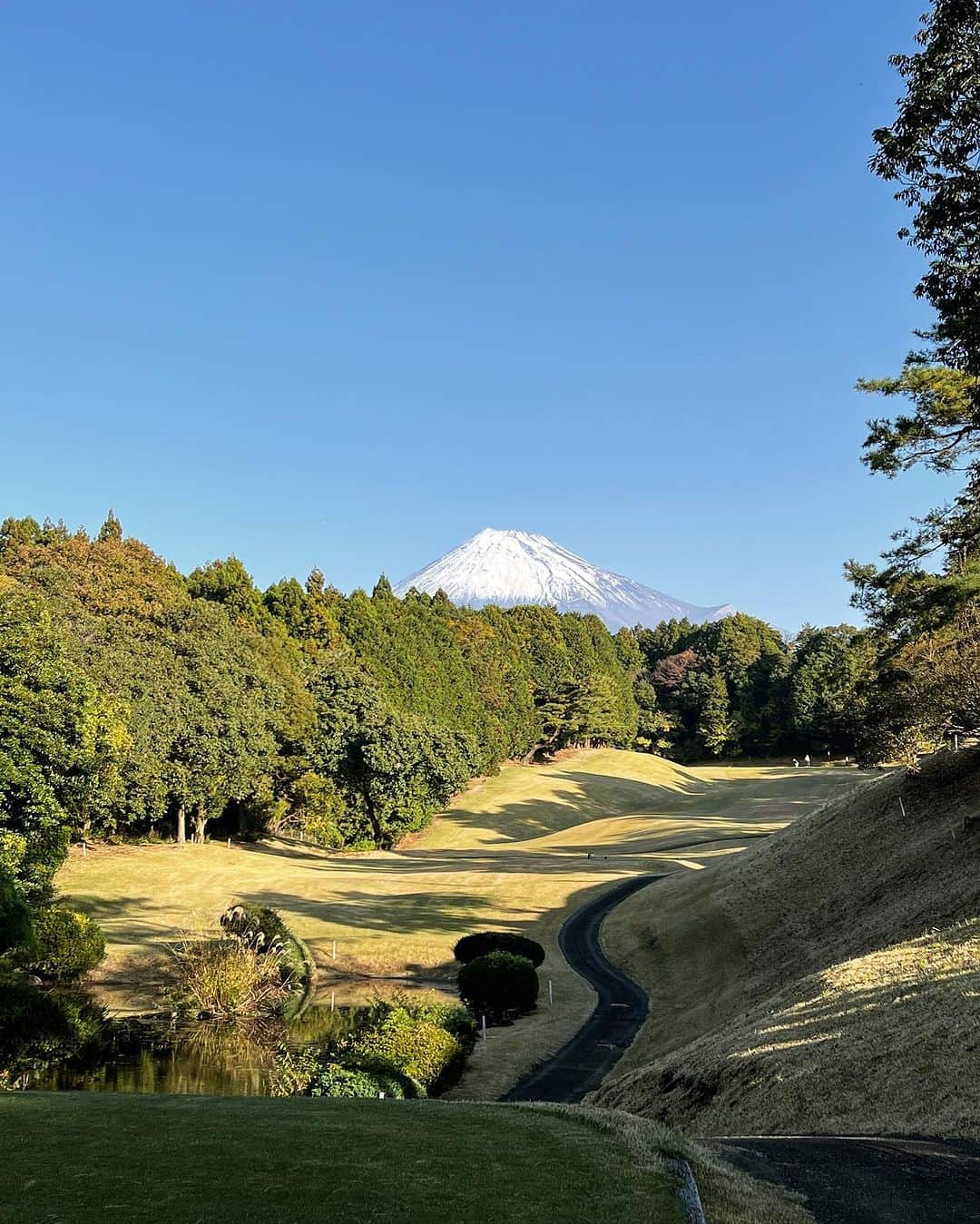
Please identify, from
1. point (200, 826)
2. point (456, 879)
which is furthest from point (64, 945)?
point (200, 826)

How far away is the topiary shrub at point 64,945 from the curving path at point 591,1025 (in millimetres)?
17177

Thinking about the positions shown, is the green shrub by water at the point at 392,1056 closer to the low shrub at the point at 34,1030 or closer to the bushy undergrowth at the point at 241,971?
the bushy undergrowth at the point at 241,971

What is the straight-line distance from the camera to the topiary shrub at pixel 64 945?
33.3m

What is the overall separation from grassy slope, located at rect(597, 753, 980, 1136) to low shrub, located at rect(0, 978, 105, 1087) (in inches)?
612

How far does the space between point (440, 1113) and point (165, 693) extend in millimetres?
49377

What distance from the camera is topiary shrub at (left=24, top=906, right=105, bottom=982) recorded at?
33.3 metres

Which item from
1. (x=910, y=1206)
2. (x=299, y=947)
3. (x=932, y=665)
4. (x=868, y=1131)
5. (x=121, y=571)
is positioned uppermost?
(x=121, y=571)

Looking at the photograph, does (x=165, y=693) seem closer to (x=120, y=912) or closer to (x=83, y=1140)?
(x=120, y=912)

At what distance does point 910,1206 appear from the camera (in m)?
9.16

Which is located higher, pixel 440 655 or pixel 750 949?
pixel 440 655

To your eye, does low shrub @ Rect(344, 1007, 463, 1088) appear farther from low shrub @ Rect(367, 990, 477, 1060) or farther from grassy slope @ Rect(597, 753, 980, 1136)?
grassy slope @ Rect(597, 753, 980, 1136)

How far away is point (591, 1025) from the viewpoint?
104 ft

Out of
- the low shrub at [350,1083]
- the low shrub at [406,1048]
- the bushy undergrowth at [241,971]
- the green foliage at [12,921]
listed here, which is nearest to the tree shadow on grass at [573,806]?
the bushy undergrowth at [241,971]

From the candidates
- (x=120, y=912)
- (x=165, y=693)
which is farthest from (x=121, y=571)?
(x=120, y=912)
